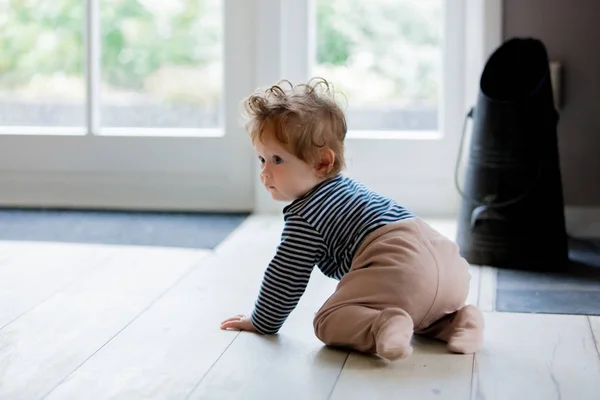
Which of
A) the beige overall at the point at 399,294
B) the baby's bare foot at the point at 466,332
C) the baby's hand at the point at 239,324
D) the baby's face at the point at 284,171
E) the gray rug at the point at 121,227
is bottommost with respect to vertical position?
the gray rug at the point at 121,227

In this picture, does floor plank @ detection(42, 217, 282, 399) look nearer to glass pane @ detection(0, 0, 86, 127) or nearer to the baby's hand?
the baby's hand

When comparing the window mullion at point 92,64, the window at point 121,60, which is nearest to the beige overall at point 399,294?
the window at point 121,60

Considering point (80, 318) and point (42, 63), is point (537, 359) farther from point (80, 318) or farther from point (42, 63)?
point (42, 63)

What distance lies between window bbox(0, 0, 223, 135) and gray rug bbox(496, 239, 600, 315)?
1.15 metres

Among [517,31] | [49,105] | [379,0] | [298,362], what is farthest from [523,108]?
[49,105]

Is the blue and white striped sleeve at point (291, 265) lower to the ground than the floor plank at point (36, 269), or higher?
higher

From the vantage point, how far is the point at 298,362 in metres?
1.41

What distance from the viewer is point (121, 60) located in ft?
9.31

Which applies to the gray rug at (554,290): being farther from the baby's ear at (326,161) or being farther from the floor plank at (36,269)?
the floor plank at (36,269)

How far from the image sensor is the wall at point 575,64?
2.40 m

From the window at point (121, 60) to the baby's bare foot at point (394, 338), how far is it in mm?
1533

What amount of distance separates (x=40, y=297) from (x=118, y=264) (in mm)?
308

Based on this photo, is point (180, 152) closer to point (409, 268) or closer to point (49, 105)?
point (49, 105)

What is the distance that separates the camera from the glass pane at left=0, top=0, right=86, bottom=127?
2.84 m
